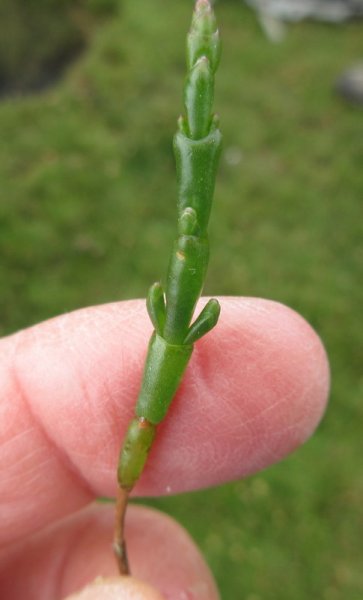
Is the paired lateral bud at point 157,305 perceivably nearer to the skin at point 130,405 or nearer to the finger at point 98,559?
the skin at point 130,405

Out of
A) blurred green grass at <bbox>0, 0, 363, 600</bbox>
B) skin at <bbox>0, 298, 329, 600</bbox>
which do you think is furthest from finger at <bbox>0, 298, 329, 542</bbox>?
blurred green grass at <bbox>0, 0, 363, 600</bbox>

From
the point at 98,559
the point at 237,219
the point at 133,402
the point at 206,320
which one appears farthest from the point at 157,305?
the point at 237,219

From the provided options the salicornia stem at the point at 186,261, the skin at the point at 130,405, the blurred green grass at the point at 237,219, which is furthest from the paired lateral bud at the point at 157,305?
the blurred green grass at the point at 237,219

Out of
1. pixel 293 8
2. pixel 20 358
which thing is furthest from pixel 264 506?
pixel 293 8

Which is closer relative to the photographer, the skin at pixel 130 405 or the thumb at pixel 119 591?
the thumb at pixel 119 591

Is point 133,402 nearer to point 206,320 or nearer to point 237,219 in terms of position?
point 206,320
